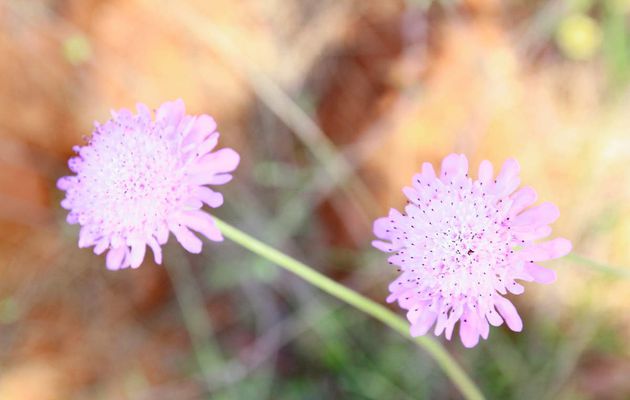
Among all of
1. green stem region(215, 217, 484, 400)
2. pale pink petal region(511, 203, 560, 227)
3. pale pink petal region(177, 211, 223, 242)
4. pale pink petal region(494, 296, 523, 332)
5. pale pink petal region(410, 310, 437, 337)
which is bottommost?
pale pink petal region(494, 296, 523, 332)

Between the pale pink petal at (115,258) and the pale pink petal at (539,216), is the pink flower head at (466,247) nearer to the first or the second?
the pale pink petal at (539,216)

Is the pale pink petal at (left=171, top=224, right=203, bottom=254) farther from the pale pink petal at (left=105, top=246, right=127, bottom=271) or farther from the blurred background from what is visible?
the blurred background

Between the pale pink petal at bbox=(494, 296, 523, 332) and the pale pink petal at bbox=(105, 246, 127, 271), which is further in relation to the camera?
the pale pink petal at bbox=(105, 246, 127, 271)

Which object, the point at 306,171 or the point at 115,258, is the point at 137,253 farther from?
the point at 306,171

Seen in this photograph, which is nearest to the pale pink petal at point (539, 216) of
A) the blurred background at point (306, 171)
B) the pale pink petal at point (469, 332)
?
the pale pink petal at point (469, 332)

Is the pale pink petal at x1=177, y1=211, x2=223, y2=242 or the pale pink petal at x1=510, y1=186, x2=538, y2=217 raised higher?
the pale pink petal at x1=177, y1=211, x2=223, y2=242

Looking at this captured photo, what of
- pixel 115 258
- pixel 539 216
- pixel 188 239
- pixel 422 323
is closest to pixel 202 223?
pixel 188 239

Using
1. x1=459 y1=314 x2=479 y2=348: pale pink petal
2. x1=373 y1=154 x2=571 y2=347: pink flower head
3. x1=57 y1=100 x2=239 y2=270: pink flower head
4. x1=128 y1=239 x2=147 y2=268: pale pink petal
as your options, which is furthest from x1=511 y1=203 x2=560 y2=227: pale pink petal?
x1=128 y1=239 x2=147 y2=268: pale pink petal
